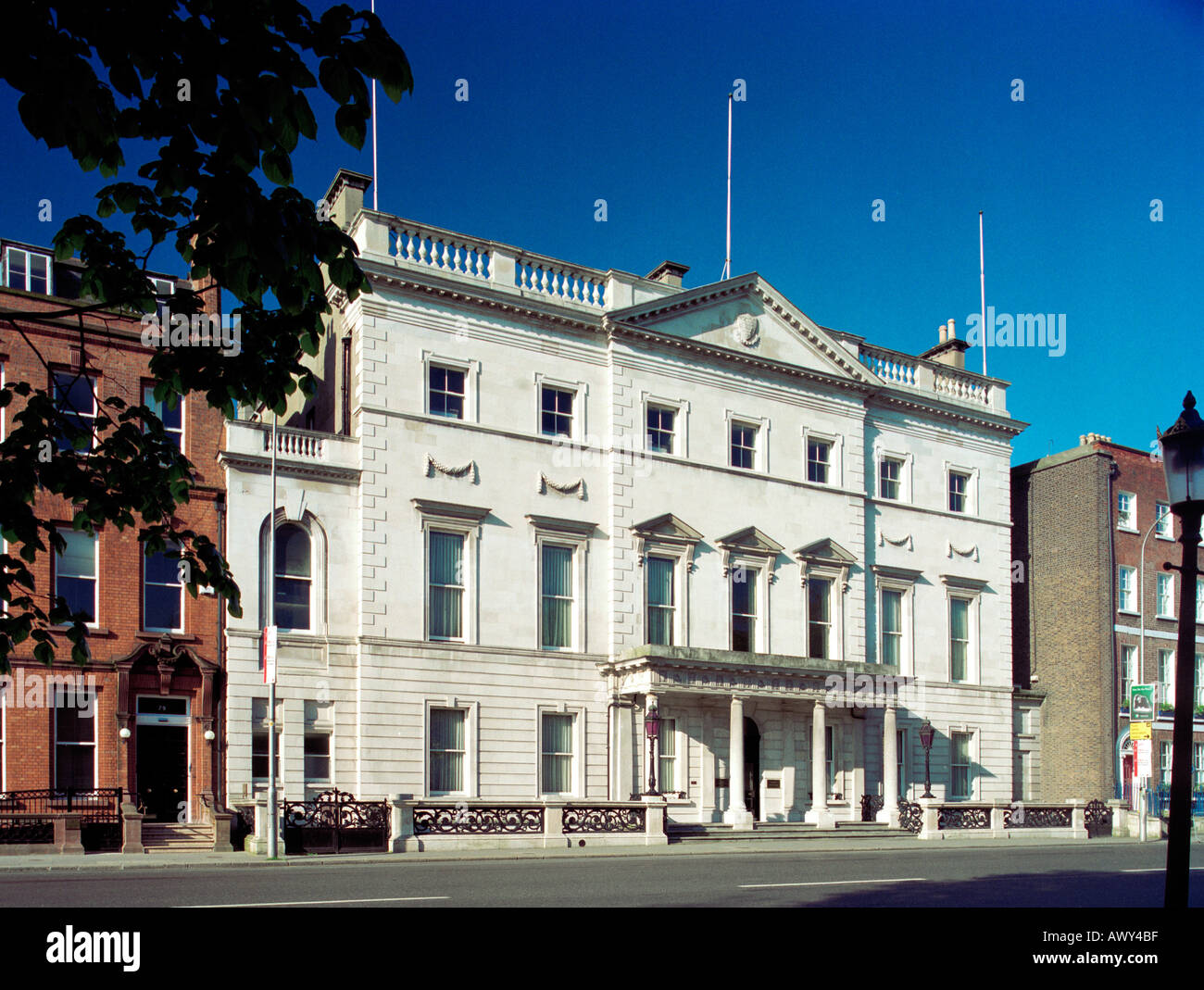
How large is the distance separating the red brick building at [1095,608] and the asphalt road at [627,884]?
2340cm

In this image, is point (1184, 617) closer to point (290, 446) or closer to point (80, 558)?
point (290, 446)

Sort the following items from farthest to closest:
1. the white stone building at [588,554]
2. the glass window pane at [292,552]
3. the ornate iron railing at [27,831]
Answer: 1. the white stone building at [588,554]
2. the glass window pane at [292,552]
3. the ornate iron railing at [27,831]

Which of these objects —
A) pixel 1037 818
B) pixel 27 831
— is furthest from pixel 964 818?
pixel 27 831

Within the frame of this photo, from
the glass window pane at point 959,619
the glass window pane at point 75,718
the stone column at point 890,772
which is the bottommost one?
the stone column at point 890,772

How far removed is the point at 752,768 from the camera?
38.2 metres

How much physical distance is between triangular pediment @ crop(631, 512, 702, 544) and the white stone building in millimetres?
68

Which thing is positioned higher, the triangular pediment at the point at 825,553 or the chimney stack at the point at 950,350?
the chimney stack at the point at 950,350

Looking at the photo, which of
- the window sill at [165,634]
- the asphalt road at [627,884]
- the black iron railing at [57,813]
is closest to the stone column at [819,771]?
the asphalt road at [627,884]

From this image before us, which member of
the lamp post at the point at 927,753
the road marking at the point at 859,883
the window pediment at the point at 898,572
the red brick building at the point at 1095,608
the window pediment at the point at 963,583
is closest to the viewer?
the road marking at the point at 859,883

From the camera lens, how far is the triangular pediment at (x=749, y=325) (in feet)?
125

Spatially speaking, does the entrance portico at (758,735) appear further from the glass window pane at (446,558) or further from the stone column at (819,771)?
the glass window pane at (446,558)

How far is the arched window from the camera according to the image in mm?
31688
